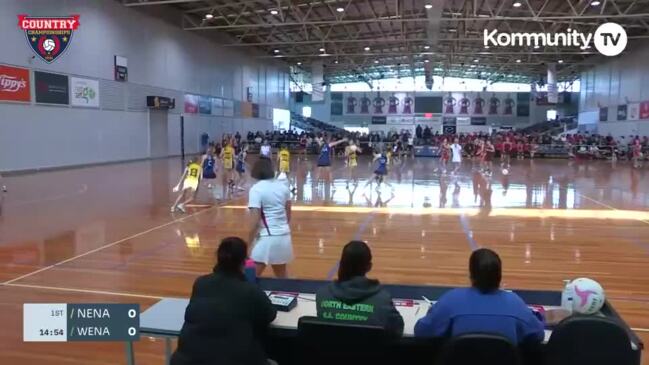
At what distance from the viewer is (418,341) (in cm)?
299

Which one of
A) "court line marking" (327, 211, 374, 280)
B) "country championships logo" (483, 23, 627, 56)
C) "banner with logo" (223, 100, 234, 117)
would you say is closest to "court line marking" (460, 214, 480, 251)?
"court line marking" (327, 211, 374, 280)

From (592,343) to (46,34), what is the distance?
20389mm

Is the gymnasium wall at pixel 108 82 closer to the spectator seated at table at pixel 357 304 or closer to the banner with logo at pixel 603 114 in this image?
the spectator seated at table at pixel 357 304

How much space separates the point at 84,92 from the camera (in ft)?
79.4

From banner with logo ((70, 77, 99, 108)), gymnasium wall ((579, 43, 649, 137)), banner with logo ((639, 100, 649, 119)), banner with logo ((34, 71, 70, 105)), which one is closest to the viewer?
banner with logo ((34, 71, 70, 105))

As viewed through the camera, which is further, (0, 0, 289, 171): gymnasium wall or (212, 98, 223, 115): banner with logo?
(212, 98, 223, 115): banner with logo

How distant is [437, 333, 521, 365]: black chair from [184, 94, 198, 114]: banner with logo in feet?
106

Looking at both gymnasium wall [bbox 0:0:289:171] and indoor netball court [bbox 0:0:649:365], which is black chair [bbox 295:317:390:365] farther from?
gymnasium wall [bbox 0:0:289:171]

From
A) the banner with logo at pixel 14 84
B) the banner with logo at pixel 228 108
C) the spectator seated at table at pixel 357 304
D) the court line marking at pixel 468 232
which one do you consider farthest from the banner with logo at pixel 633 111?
the spectator seated at table at pixel 357 304

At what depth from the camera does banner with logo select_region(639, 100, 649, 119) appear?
3420 cm

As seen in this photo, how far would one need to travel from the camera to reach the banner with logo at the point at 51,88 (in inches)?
846

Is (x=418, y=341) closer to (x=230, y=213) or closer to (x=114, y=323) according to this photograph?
(x=114, y=323)

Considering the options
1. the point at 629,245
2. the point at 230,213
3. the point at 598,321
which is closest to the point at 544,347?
the point at 598,321

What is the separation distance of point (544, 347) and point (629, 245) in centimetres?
702
